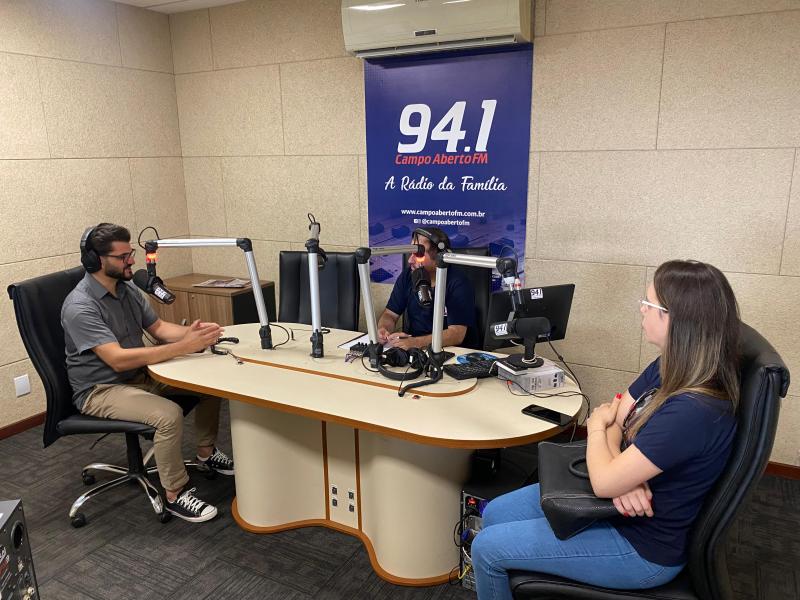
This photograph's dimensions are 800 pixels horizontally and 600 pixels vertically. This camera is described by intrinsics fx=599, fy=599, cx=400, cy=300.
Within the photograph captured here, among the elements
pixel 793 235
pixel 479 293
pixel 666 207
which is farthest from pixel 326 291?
pixel 793 235

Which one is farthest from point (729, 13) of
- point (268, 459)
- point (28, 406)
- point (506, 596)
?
point (28, 406)

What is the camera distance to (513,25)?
3.02 metres

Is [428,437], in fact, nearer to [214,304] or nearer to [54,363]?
[54,363]

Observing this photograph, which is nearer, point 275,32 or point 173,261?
point 275,32

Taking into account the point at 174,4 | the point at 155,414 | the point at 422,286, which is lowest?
the point at 155,414

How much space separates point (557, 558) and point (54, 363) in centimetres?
229

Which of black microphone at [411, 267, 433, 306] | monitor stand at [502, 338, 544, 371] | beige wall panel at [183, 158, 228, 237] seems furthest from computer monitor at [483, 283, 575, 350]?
beige wall panel at [183, 158, 228, 237]

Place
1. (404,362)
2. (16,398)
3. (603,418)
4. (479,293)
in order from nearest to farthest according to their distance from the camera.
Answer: (603,418), (404,362), (479,293), (16,398)

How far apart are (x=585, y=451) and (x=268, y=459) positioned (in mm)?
1422

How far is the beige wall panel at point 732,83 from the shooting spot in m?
2.78

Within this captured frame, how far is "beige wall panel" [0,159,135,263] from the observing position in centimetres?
357

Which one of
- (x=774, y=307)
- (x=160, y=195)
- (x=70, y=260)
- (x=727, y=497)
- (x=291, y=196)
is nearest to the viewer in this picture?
(x=727, y=497)

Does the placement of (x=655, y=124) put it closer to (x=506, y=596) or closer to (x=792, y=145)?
(x=792, y=145)

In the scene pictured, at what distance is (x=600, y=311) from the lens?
338cm
